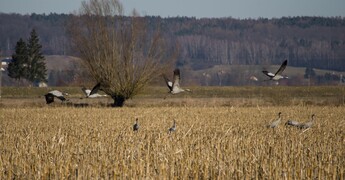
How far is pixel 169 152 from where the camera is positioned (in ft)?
40.5

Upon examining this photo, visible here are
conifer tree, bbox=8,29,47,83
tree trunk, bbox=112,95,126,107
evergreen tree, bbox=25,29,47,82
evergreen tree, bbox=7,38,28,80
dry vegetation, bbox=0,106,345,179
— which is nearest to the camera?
dry vegetation, bbox=0,106,345,179

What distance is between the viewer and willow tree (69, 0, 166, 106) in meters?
40.3

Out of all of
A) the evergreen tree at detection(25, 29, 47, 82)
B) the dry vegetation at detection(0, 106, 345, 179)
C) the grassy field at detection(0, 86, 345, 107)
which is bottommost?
the grassy field at detection(0, 86, 345, 107)

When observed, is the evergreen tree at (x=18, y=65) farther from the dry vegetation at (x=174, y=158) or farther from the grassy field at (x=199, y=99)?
the dry vegetation at (x=174, y=158)

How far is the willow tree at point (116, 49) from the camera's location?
1587 inches

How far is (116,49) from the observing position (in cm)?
4122

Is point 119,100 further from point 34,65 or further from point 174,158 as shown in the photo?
point 34,65

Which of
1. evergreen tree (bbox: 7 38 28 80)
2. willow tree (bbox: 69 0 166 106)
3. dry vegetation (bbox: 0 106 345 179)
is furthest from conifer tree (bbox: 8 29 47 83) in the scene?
dry vegetation (bbox: 0 106 345 179)

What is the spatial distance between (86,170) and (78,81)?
32.2 metres

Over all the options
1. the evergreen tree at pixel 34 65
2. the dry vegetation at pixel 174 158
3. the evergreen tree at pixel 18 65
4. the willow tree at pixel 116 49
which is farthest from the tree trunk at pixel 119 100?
the evergreen tree at pixel 34 65

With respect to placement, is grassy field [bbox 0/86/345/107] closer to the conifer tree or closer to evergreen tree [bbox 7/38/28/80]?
evergreen tree [bbox 7/38/28/80]

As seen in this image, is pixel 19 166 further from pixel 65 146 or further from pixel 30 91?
pixel 30 91

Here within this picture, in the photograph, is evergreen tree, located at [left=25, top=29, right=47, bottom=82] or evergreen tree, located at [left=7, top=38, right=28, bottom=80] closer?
evergreen tree, located at [left=7, top=38, right=28, bottom=80]

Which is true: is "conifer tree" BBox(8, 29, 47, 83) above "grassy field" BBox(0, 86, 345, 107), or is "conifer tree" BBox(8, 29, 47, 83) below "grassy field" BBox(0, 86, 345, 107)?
above
